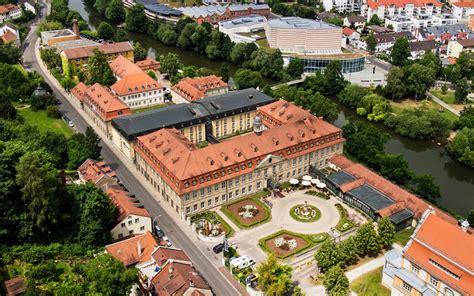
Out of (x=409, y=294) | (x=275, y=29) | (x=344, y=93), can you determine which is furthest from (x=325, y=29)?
(x=409, y=294)

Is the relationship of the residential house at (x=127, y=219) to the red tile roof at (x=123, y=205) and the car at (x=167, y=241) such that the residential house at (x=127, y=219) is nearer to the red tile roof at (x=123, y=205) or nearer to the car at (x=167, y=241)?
the red tile roof at (x=123, y=205)

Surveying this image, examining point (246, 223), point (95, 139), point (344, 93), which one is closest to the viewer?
point (246, 223)

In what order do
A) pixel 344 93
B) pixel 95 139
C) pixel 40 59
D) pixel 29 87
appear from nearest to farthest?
pixel 95 139
pixel 29 87
pixel 344 93
pixel 40 59

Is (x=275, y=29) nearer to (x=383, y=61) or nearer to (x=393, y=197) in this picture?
(x=383, y=61)

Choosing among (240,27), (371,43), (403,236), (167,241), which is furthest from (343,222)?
(240,27)

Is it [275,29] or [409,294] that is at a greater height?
[275,29]

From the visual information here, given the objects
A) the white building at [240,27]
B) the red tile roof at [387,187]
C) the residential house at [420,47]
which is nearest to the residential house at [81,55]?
the white building at [240,27]
